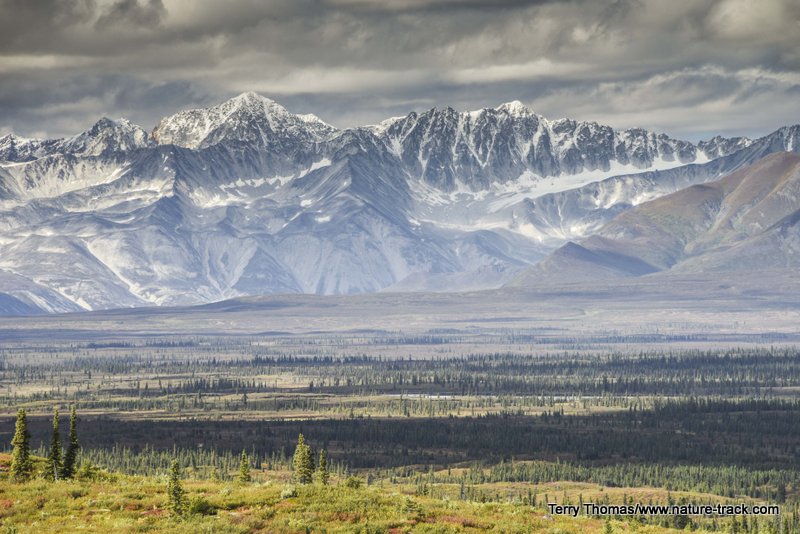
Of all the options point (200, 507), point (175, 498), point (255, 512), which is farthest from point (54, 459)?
point (255, 512)

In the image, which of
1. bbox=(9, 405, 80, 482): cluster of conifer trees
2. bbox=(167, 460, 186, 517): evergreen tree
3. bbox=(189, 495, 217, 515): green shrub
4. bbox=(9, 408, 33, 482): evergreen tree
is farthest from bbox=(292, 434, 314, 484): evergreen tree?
bbox=(167, 460, 186, 517): evergreen tree

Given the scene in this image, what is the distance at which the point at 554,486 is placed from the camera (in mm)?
158625

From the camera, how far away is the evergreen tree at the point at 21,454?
82.8 metres

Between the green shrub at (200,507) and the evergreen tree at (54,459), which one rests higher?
the evergreen tree at (54,459)

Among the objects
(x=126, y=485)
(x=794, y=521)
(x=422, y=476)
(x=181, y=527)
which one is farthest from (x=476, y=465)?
(x=181, y=527)

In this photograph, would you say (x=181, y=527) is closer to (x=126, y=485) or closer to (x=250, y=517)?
(x=250, y=517)

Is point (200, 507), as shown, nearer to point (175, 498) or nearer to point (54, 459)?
point (175, 498)

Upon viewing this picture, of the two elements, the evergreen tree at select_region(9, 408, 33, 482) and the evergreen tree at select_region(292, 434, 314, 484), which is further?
the evergreen tree at select_region(292, 434, 314, 484)

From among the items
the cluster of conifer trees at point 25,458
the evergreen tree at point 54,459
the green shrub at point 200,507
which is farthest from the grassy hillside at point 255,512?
the cluster of conifer trees at point 25,458

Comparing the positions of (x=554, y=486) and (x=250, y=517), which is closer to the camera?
(x=250, y=517)

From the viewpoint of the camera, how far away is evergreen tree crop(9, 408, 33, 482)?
8281cm

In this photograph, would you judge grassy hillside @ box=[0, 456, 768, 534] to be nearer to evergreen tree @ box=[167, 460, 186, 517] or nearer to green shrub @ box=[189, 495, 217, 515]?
green shrub @ box=[189, 495, 217, 515]

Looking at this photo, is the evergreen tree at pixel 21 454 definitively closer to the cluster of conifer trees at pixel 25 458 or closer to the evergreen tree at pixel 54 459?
the cluster of conifer trees at pixel 25 458

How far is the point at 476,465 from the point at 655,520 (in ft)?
221
